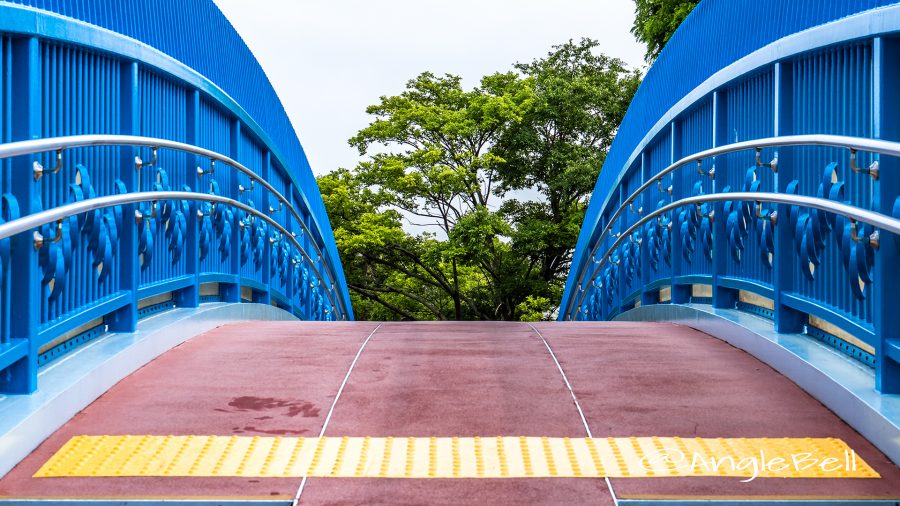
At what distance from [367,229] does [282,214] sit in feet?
40.7

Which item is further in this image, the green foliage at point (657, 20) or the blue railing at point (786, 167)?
the green foliage at point (657, 20)

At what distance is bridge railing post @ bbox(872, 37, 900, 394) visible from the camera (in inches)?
148

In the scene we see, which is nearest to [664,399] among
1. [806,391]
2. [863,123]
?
[806,391]

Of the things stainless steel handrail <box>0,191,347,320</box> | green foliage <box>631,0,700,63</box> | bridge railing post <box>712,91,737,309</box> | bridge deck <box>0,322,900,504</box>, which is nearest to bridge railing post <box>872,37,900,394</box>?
bridge deck <box>0,322,900,504</box>

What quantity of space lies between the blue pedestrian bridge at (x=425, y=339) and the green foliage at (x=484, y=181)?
54.9 feet

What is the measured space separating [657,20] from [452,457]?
62.8 feet

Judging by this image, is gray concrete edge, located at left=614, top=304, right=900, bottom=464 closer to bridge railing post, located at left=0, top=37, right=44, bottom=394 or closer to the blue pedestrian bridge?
the blue pedestrian bridge

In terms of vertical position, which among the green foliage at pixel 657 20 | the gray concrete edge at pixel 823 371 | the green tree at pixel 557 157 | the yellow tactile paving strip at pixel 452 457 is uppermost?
the green foliage at pixel 657 20

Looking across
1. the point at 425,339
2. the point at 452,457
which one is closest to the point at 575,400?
the point at 452,457

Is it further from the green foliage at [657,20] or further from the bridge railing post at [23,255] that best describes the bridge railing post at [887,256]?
the green foliage at [657,20]

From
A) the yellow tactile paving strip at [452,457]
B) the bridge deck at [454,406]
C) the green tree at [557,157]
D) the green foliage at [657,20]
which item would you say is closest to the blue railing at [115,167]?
the bridge deck at [454,406]

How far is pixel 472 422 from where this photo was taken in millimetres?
3967

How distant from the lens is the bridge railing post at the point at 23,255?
3.71 meters

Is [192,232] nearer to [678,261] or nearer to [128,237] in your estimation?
[128,237]
